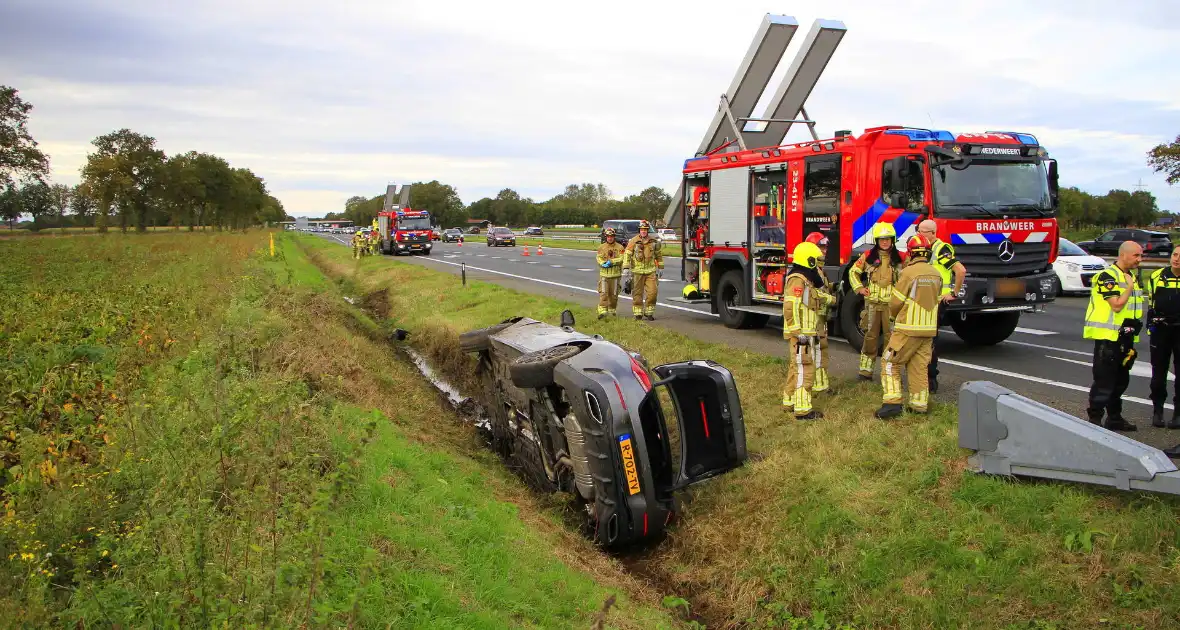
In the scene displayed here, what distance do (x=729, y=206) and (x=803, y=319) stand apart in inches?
211

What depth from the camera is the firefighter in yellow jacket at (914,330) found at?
6.55m

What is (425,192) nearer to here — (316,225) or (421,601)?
(316,225)

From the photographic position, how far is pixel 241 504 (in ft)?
15.0

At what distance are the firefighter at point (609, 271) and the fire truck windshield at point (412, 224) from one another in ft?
96.4

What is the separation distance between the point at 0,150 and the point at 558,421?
5515 cm

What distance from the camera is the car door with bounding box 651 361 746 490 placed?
645 centimetres

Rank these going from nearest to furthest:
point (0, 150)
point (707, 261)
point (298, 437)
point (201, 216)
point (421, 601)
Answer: point (421, 601)
point (298, 437)
point (707, 261)
point (0, 150)
point (201, 216)

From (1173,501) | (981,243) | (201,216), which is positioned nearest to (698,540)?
(1173,501)

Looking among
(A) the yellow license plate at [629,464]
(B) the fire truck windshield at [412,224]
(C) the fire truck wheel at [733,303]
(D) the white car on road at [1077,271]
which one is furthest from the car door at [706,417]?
(B) the fire truck windshield at [412,224]

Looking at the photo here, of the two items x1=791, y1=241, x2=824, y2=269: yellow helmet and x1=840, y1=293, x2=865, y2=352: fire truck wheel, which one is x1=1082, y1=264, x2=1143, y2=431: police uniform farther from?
x1=840, y1=293, x2=865, y2=352: fire truck wheel

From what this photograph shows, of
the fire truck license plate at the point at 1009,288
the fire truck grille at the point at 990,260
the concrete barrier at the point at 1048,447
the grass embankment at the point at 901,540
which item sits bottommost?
the grass embankment at the point at 901,540

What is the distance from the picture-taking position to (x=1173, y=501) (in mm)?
4500

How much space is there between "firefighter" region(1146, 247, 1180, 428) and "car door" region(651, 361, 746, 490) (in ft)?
10.9

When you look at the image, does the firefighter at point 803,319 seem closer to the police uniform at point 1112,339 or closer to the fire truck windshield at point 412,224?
the police uniform at point 1112,339
